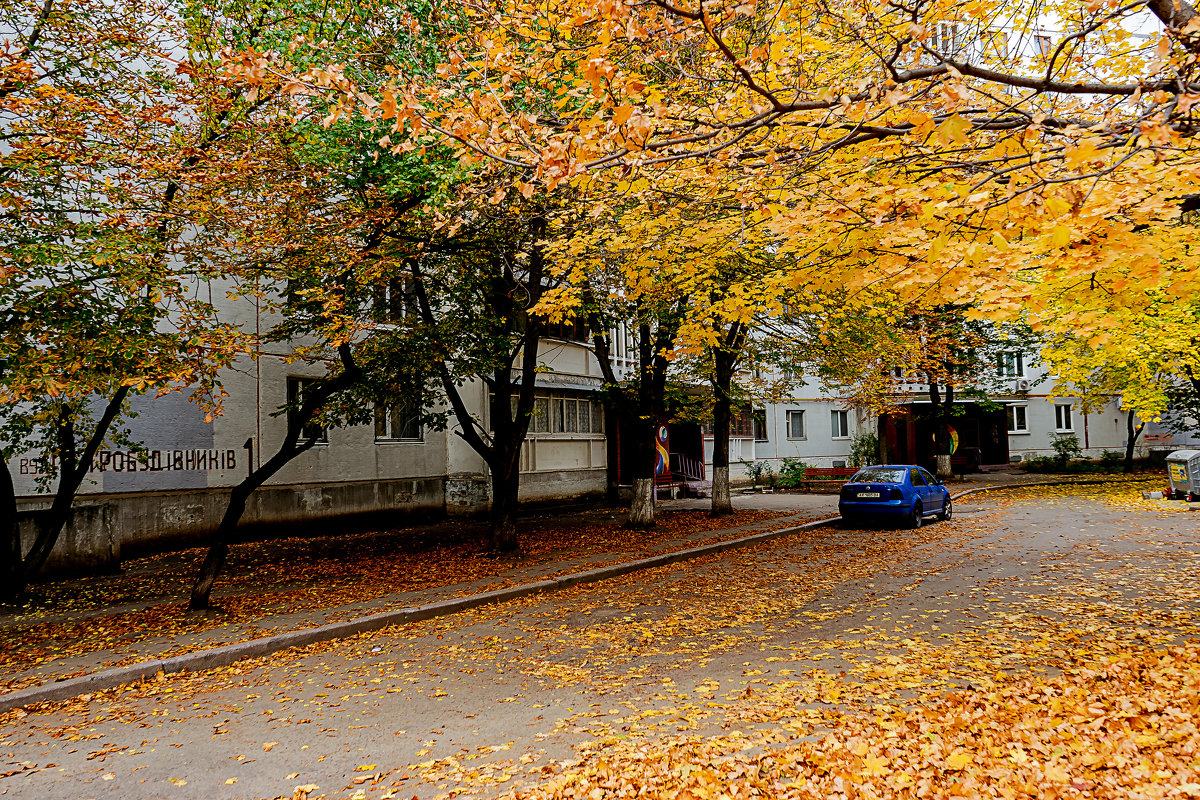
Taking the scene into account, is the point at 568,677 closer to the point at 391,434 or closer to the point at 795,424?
the point at 391,434

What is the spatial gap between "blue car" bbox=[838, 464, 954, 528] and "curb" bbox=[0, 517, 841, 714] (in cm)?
737

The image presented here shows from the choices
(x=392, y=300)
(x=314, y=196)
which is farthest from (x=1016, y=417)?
(x=314, y=196)

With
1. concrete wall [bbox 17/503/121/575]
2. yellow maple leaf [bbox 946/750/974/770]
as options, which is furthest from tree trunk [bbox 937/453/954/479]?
yellow maple leaf [bbox 946/750/974/770]

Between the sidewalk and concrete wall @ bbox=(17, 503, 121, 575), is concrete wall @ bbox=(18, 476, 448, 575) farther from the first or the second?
the sidewalk

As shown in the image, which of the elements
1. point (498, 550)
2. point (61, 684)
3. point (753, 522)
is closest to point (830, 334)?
point (753, 522)

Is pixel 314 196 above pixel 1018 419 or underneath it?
above

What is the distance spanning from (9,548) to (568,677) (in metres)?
8.18

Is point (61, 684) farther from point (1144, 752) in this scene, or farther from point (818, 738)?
point (1144, 752)

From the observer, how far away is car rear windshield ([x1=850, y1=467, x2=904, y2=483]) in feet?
61.1

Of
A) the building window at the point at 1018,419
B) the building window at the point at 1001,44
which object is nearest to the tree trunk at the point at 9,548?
the building window at the point at 1001,44

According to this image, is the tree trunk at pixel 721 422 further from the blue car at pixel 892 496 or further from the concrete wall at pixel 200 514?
the concrete wall at pixel 200 514

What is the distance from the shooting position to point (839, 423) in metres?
38.7

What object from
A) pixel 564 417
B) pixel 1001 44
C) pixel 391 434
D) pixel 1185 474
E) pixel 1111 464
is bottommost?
pixel 1111 464

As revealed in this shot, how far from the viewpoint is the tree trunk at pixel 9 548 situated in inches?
383
